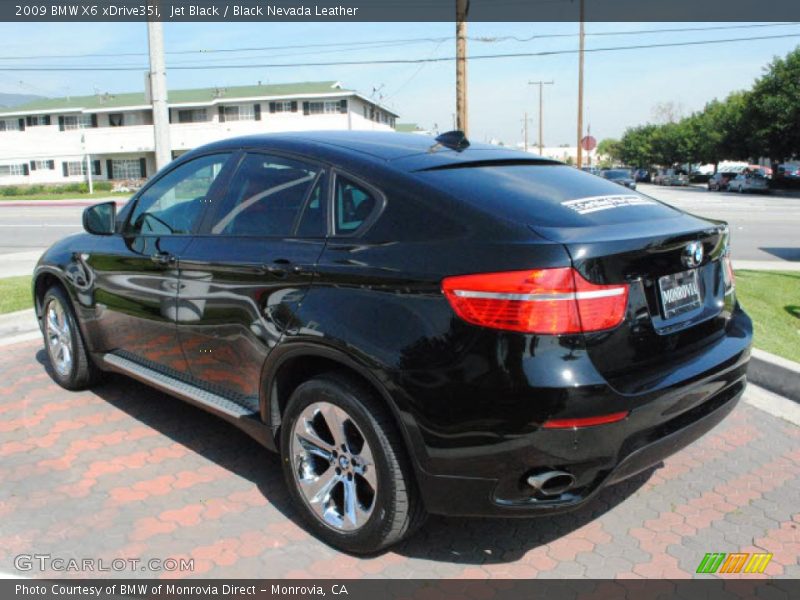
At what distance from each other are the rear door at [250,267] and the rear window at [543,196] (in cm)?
66

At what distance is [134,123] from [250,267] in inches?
2328

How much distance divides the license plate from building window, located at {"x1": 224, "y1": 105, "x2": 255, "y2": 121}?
2176 inches

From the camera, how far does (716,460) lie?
12.9 feet

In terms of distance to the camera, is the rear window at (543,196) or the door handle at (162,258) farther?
the door handle at (162,258)

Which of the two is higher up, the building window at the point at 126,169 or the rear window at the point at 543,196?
the building window at the point at 126,169

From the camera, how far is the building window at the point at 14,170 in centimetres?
5956

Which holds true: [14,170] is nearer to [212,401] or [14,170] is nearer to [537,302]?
[212,401]

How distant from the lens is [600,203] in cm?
310

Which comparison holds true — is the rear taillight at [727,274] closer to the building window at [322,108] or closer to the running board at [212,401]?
the running board at [212,401]

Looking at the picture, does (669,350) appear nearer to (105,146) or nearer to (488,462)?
(488,462)

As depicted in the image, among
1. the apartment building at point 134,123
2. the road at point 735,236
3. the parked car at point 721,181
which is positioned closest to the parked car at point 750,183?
the parked car at point 721,181

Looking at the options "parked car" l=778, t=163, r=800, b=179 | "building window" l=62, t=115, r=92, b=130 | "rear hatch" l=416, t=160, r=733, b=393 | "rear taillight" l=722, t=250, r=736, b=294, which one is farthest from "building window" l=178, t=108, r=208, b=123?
"rear taillight" l=722, t=250, r=736, b=294

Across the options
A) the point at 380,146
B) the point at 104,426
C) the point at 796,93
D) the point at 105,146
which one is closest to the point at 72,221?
the point at 104,426

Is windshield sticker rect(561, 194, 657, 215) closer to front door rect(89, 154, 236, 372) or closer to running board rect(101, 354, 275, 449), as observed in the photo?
running board rect(101, 354, 275, 449)
